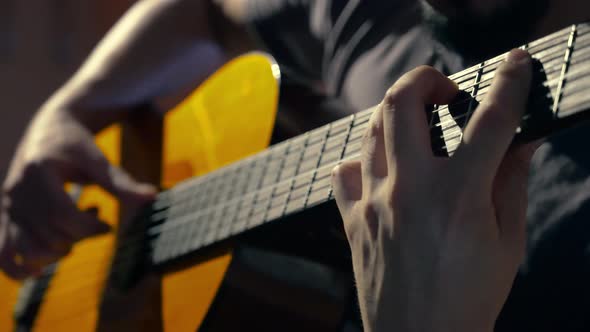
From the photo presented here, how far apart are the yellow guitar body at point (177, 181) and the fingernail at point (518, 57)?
1.28ft

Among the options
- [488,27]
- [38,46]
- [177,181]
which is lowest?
[38,46]

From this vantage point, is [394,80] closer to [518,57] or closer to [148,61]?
[518,57]

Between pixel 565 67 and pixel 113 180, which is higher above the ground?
pixel 565 67

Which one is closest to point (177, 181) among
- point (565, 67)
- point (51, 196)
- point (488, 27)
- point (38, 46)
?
point (51, 196)

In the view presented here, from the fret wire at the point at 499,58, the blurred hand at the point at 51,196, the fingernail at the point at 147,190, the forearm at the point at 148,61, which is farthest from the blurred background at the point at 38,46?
the fret wire at the point at 499,58

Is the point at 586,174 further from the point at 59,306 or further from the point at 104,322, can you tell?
the point at 59,306

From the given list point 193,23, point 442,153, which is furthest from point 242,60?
point 442,153

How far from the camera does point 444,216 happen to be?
1.48 ft

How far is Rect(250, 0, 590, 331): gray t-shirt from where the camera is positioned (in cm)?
59

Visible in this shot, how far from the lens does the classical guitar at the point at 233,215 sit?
507 mm

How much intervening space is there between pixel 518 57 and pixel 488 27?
18cm

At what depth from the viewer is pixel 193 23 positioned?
45.2 inches

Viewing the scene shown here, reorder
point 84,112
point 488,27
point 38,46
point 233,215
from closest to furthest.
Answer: point 488,27 → point 233,215 → point 84,112 → point 38,46

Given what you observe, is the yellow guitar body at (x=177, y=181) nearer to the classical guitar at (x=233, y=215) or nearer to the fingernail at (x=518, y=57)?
the classical guitar at (x=233, y=215)
